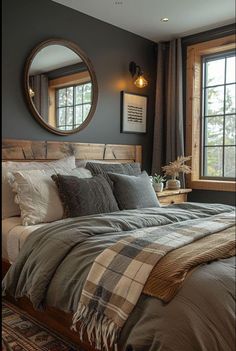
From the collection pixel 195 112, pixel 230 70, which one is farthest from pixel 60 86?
pixel 230 70

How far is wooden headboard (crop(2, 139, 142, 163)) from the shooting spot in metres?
2.93

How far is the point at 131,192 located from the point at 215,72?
2201mm

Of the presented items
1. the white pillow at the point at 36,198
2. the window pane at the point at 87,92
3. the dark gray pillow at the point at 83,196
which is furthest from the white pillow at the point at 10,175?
the window pane at the point at 87,92

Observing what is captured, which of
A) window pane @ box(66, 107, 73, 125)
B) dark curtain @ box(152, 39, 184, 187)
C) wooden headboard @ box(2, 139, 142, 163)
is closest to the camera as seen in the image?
wooden headboard @ box(2, 139, 142, 163)

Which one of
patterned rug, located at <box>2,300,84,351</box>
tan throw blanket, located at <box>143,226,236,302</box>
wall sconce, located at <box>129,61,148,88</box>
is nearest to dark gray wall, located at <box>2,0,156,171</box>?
wall sconce, located at <box>129,61,148,88</box>

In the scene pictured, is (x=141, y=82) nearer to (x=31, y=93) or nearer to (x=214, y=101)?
(x=214, y=101)

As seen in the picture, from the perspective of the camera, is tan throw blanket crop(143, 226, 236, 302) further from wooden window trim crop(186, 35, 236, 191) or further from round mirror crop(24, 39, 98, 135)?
wooden window trim crop(186, 35, 236, 191)

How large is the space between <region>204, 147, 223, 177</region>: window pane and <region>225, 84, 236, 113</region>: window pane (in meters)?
0.46

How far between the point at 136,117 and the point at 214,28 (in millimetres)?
1322

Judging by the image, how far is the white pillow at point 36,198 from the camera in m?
2.45

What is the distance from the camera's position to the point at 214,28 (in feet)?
12.9

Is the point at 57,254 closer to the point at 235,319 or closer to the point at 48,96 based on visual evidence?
the point at 235,319

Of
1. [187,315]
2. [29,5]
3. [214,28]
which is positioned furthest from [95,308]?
[214,28]

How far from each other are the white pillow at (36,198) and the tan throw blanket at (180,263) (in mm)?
1147
